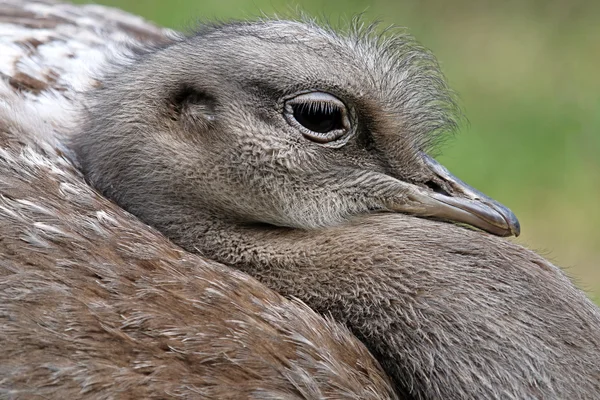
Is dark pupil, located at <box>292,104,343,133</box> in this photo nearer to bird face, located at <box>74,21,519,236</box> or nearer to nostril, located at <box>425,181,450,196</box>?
bird face, located at <box>74,21,519,236</box>

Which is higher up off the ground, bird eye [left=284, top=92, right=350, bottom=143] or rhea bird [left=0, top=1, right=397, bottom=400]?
bird eye [left=284, top=92, right=350, bottom=143]

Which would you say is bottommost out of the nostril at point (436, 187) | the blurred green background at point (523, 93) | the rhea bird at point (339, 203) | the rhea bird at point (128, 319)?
the rhea bird at point (128, 319)

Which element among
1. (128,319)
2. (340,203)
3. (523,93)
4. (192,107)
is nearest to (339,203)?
(340,203)

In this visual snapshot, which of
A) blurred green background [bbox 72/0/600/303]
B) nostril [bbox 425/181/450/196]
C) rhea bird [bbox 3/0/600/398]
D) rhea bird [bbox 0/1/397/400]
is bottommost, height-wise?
rhea bird [bbox 0/1/397/400]

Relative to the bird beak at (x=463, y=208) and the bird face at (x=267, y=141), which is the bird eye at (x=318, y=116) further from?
the bird beak at (x=463, y=208)

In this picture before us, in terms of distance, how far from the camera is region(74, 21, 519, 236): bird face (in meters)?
3.05

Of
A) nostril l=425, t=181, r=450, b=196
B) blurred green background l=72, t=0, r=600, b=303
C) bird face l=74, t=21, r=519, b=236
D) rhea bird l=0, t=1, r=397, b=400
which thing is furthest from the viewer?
blurred green background l=72, t=0, r=600, b=303

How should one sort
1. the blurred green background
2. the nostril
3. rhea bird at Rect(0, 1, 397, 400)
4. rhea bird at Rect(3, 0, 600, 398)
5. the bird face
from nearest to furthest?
rhea bird at Rect(0, 1, 397, 400) < rhea bird at Rect(3, 0, 600, 398) < the bird face < the nostril < the blurred green background

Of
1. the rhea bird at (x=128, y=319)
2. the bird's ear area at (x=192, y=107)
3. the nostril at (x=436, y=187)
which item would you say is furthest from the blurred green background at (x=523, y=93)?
the rhea bird at (x=128, y=319)

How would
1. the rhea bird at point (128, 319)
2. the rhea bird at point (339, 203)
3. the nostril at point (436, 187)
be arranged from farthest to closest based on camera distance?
the nostril at point (436, 187)
the rhea bird at point (339, 203)
the rhea bird at point (128, 319)

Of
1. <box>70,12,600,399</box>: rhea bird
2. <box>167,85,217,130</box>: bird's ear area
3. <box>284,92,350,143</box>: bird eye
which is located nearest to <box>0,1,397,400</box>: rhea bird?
<box>70,12,600,399</box>: rhea bird

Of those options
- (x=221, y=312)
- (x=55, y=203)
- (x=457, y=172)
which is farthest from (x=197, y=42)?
(x=457, y=172)

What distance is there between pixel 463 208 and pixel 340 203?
0.36 meters

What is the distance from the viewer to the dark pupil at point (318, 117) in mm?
3076
